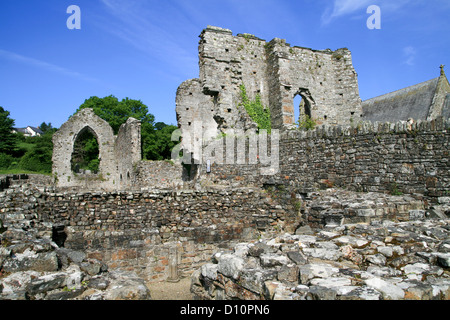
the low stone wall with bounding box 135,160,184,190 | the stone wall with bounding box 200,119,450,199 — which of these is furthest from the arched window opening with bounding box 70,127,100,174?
the stone wall with bounding box 200,119,450,199

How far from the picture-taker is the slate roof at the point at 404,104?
72.2ft

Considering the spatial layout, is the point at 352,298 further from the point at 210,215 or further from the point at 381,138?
the point at 381,138

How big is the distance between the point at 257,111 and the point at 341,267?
1275 cm

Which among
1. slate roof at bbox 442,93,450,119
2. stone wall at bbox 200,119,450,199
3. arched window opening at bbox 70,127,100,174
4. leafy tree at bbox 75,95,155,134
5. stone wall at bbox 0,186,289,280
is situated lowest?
stone wall at bbox 0,186,289,280

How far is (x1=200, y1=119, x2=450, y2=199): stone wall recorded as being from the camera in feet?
22.8

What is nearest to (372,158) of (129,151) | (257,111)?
(257,111)

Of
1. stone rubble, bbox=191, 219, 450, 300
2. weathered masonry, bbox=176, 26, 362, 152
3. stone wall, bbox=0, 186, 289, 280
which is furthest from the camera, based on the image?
weathered masonry, bbox=176, 26, 362, 152

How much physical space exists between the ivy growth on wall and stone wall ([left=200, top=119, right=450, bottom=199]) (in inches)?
195

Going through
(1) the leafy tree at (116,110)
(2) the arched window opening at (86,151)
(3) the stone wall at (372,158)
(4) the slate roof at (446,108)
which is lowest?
(3) the stone wall at (372,158)

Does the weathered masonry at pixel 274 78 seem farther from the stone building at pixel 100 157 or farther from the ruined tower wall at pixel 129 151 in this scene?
the stone building at pixel 100 157

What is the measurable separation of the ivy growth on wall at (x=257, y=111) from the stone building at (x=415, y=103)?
1119 centimetres

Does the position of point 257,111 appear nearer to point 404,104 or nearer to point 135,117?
point 404,104

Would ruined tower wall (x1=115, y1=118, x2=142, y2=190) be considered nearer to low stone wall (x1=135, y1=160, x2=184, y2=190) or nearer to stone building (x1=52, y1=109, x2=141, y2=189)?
stone building (x1=52, y1=109, x2=141, y2=189)

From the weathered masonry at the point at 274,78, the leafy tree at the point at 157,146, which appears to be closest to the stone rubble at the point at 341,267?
the weathered masonry at the point at 274,78
